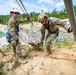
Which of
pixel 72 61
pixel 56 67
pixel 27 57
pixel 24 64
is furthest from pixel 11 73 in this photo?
pixel 72 61

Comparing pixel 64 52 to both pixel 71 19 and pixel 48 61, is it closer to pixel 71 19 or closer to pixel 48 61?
pixel 48 61

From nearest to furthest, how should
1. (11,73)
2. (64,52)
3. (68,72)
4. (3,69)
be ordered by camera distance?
1. (68,72)
2. (11,73)
3. (3,69)
4. (64,52)

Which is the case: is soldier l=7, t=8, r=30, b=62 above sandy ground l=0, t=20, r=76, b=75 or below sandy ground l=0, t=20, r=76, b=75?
above

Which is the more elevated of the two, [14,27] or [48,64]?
[14,27]

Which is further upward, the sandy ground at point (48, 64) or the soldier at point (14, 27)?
the soldier at point (14, 27)

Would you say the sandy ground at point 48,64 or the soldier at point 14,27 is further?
the soldier at point 14,27

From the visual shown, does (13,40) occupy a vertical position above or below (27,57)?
above

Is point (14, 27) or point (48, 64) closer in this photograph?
point (48, 64)

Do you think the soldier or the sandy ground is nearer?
the sandy ground

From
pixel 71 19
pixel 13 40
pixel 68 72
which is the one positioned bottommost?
pixel 68 72

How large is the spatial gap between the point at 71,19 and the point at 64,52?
4434 mm

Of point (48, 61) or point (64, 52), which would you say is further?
point (64, 52)

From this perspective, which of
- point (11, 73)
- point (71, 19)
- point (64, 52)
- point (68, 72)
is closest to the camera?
point (71, 19)

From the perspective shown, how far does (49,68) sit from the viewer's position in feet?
21.2
